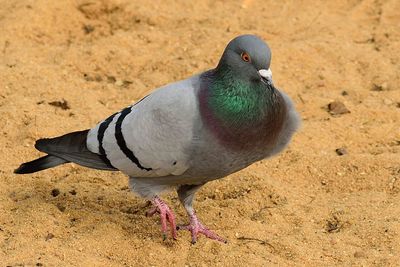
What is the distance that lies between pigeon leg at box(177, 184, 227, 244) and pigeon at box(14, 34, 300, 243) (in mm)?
74

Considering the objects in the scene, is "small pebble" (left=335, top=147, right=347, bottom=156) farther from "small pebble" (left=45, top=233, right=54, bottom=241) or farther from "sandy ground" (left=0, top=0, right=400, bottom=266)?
"small pebble" (left=45, top=233, right=54, bottom=241)

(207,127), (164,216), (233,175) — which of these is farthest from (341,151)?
(207,127)

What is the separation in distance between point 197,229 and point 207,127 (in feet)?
2.69

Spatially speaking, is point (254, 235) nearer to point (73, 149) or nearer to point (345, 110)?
point (73, 149)

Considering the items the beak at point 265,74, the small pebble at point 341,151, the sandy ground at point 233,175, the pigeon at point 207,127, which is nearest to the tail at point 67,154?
the pigeon at point 207,127

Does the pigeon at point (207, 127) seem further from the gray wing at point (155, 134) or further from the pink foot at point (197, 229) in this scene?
the pink foot at point (197, 229)

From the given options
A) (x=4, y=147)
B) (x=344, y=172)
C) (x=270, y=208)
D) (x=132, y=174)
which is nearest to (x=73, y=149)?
(x=132, y=174)

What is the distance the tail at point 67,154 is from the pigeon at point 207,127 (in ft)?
0.46

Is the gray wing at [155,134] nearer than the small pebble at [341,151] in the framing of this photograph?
Yes

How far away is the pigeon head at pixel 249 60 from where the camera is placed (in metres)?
3.91

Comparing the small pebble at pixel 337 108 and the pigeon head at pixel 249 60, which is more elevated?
the pigeon head at pixel 249 60

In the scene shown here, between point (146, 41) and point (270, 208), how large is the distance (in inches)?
101

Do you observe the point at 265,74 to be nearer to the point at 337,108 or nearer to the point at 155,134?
Answer: the point at 155,134

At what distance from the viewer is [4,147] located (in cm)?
524
